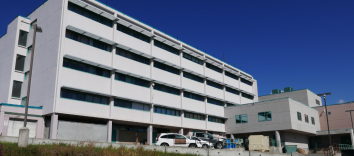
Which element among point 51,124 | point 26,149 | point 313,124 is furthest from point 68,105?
point 313,124

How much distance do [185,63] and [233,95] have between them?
15365 millimetres

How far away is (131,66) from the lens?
40.4 m

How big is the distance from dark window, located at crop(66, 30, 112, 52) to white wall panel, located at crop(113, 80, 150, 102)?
14.2ft

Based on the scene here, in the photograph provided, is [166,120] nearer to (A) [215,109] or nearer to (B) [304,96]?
(A) [215,109]

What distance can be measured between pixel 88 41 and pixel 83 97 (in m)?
6.55

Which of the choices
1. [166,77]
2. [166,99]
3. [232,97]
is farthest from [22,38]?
[232,97]

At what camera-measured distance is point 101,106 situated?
35875 mm

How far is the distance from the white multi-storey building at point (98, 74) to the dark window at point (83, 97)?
10cm

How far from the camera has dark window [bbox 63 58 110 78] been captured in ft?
110

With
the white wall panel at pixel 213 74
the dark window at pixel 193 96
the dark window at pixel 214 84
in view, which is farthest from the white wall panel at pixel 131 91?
the dark window at pixel 214 84

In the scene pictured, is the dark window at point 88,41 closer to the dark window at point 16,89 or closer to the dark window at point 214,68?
the dark window at point 16,89

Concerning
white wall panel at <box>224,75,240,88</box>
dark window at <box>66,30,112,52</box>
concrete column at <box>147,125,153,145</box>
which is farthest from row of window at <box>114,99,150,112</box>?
white wall panel at <box>224,75,240,88</box>

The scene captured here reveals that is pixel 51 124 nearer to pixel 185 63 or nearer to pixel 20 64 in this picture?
pixel 20 64

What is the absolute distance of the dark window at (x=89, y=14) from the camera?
3532cm
